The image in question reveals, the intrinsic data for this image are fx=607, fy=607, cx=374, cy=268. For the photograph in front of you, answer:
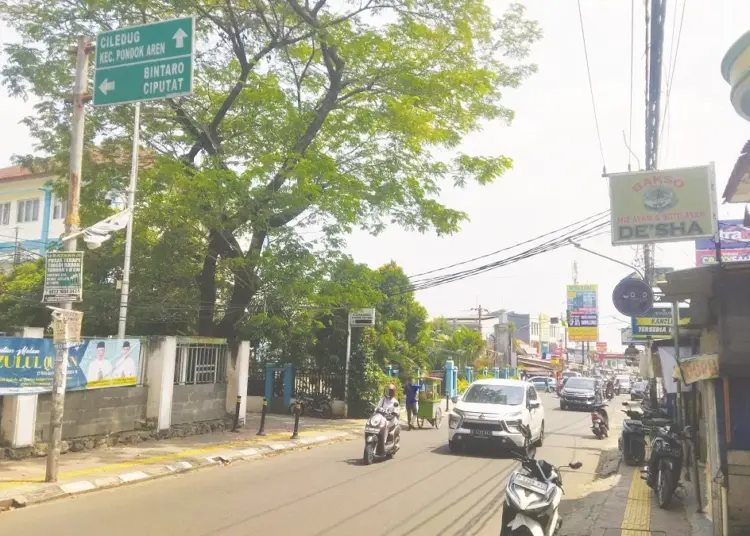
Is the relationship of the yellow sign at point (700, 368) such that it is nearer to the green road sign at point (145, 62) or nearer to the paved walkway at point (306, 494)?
the paved walkway at point (306, 494)

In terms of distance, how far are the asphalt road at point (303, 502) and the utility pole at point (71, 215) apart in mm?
879

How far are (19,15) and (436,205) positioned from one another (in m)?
11.2

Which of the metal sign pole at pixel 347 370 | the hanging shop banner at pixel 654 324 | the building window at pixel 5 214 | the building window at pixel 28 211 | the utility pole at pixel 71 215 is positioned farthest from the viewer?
the building window at pixel 5 214

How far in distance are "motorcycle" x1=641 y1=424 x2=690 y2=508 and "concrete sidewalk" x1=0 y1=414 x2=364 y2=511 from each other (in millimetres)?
7446

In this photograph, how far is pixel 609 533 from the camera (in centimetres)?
695

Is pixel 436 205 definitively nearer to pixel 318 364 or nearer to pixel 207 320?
pixel 207 320

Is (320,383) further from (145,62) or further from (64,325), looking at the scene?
(145,62)

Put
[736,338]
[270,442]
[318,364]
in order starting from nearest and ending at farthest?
[736,338], [270,442], [318,364]

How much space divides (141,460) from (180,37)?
7.21 m

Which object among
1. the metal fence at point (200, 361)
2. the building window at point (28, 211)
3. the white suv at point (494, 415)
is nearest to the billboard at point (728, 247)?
the white suv at point (494, 415)

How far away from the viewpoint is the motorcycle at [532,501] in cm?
574

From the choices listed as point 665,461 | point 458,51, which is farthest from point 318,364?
point 665,461

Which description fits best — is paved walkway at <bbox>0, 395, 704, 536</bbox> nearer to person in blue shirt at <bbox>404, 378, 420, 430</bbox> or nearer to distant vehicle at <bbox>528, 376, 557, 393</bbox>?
person in blue shirt at <bbox>404, 378, 420, 430</bbox>

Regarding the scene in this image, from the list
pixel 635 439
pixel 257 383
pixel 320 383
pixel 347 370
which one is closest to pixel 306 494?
pixel 635 439
